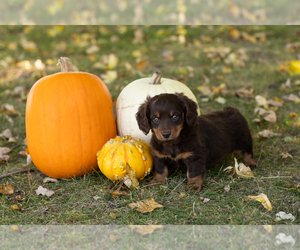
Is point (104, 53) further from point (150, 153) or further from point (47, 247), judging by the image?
point (47, 247)

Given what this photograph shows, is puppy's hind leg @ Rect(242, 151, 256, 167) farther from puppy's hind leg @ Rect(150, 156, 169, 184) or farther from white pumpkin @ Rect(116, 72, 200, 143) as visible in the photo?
puppy's hind leg @ Rect(150, 156, 169, 184)

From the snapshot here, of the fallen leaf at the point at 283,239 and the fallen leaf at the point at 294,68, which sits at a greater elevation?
the fallen leaf at the point at 294,68

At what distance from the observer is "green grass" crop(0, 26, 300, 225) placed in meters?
3.04

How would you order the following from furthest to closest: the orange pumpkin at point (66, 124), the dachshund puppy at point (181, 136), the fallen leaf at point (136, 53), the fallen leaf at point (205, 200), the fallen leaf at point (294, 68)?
the fallen leaf at point (136, 53) < the fallen leaf at point (294, 68) < the orange pumpkin at point (66, 124) < the dachshund puppy at point (181, 136) < the fallen leaf at point (205, 200)

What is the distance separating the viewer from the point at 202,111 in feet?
18.3

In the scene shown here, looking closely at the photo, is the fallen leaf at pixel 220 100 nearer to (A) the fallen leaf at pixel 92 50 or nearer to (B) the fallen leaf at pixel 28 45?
(A) the fallen leaf at pixel 92 50

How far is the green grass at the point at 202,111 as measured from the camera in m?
3.04

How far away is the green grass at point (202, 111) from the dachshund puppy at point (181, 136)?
194 millimetres

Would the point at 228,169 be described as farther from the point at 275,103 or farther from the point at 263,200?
the point at 275,103

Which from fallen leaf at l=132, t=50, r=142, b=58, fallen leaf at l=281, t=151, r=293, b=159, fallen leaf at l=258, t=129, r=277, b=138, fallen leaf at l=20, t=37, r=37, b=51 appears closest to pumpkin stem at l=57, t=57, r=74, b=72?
fallen leaf at l=258, t=129, r=277, b=138

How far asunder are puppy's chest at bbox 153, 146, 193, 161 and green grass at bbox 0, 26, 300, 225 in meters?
0.29

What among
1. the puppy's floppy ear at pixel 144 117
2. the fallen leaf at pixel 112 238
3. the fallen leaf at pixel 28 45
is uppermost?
the fallen leaf at pixel 28 45

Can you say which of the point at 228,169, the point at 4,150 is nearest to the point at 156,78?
the point at 228,169

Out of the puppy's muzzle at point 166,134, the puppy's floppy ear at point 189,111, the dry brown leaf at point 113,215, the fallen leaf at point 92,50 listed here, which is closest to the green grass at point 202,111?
the dry brown leaf at point 113,215
